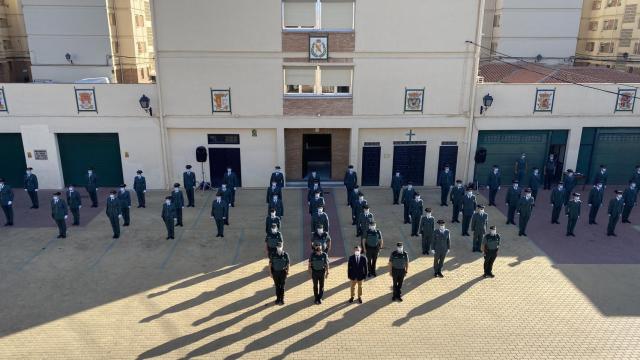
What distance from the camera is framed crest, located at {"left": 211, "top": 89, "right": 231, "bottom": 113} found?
62.1 ft

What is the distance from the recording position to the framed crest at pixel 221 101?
1892cm

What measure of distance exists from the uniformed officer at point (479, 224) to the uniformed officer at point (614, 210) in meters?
4.88

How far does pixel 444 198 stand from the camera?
18.3 m

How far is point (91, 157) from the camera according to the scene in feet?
65.4

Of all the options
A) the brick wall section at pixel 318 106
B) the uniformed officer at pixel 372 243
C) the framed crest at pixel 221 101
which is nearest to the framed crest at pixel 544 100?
the brick wall section at pixel 318 106

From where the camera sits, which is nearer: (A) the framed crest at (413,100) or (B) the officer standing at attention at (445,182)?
(B) the officer standing at attention at (445,182)

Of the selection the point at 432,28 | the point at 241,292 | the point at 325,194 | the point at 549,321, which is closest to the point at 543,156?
the point at 432,28

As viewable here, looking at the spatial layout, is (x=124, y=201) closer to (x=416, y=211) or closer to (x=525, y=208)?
(x=416, y=211)

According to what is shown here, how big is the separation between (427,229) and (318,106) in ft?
25.9

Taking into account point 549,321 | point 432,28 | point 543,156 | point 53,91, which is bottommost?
point 549,321

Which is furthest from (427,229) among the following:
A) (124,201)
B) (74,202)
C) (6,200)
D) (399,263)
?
(6,200)

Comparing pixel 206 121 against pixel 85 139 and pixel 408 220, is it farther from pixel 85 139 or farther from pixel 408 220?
pixel 408 220

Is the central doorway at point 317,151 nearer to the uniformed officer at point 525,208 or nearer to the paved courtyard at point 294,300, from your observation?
the paved courtyard at point 294,300

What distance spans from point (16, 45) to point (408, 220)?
3824 centimetres
